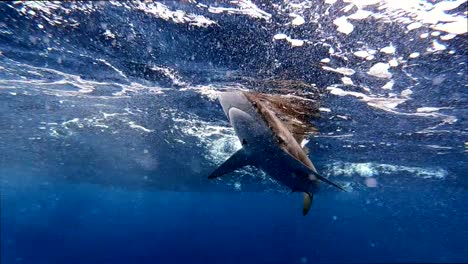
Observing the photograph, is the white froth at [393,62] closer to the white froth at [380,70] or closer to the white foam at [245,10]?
the white froth at [380,70]

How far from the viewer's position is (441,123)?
12.9 m

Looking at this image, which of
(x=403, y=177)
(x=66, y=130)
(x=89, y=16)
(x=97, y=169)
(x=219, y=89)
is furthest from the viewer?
(x=97, y=169)

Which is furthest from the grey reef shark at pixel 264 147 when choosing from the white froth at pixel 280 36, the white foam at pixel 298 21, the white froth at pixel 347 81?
the white froth at pixel 347 81

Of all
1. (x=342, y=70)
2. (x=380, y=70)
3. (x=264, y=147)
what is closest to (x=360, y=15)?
(x=342, y=70)

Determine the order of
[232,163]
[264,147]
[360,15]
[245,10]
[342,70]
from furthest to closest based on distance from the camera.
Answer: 1. [342,70]
2. [232,163]
3. [264,147]
4. [245,10]
5. [360,15]

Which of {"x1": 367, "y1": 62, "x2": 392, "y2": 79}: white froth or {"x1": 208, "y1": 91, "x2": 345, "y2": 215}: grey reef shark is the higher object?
{"x1": 367, "y1": 62, "x2": 392, "y2": 79}: white froth

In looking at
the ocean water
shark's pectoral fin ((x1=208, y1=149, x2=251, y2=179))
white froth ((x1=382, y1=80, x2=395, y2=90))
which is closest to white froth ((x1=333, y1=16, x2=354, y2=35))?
the ocean water

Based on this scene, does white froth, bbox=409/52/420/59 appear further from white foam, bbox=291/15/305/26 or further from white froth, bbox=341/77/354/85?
white foam, bbox=291/15/305/26

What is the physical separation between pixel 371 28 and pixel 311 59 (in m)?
1.93

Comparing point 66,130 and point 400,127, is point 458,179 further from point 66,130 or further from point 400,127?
point 66,130

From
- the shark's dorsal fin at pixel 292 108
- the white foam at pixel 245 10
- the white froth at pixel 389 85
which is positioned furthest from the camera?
the shark's dorsal fin at pixel 292 108

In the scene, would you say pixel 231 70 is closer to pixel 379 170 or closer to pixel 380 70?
pixel 380 70

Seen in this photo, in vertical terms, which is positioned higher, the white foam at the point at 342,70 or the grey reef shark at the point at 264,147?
the white foam at the point at 342,70

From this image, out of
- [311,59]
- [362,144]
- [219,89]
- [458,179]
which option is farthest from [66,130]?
[458,179]
